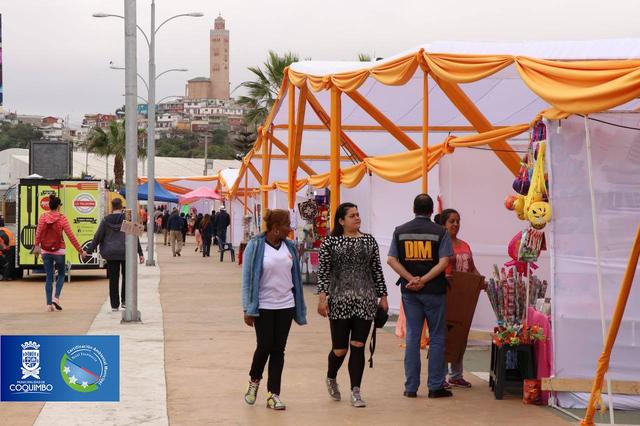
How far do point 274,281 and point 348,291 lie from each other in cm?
64

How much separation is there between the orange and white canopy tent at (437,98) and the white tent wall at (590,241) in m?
0.37

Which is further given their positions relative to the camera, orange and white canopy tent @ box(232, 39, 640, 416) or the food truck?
the food truck

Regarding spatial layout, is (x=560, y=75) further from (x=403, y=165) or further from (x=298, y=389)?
(x=403, y=165)

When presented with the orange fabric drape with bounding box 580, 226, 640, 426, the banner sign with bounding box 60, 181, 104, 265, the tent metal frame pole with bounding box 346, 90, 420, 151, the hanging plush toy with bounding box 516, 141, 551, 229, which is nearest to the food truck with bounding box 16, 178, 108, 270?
the banner sign with bounding box 60, 181, 104, 265

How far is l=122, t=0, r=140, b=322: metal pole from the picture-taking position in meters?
16.1

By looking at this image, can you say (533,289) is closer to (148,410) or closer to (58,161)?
(148,410)

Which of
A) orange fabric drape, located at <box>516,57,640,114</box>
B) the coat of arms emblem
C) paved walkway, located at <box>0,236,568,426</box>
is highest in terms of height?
orange fabric drape, located at <box>516,57,640,114</box>

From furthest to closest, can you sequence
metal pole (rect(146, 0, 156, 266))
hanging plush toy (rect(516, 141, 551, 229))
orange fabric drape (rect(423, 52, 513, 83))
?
1. metal pole (rect(146, 0, 156, 266))
2. orange fabric drape (rect(423, 52, 513, 83))
3. hanging plush toy (rect(516, 141, 551, 229))

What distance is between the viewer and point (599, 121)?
9562 mm

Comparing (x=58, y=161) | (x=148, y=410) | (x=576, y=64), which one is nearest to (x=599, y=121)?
(x=576, y=64)

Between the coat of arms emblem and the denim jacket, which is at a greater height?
the denim jacket

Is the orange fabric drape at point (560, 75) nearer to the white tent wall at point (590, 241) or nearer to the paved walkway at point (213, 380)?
the white tent wall at point (590, 241)

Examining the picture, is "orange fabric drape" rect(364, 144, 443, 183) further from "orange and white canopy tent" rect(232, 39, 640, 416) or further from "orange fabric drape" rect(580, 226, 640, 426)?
"orange fabric drape" rect(580, 226, 640, 426)

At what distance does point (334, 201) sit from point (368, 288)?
310 inches
